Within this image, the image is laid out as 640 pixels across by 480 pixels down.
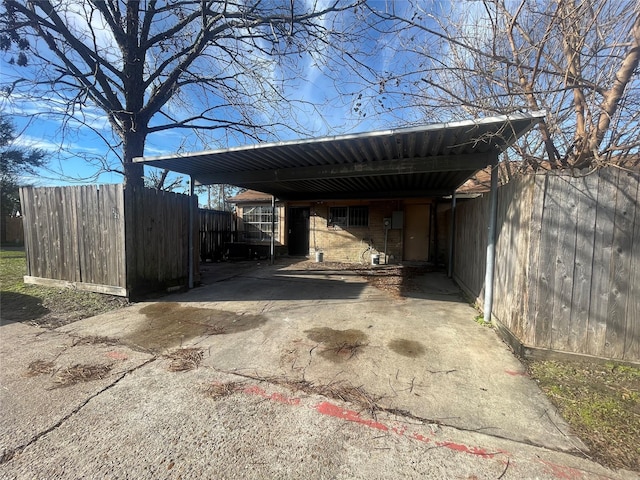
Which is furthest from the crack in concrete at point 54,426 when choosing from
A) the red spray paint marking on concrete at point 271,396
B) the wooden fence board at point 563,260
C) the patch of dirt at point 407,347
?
the wooden fence board at point 563,260

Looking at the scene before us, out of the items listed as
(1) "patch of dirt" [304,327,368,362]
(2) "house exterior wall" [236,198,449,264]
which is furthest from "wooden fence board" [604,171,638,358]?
(2) "house exterior wall" [236,198,449,264]

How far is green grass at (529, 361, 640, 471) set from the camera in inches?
72.2

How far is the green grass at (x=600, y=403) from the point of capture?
1833 millimetres

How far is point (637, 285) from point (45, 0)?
11186 mm

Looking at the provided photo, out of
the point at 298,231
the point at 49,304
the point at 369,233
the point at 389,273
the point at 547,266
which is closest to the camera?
the point at 547,266

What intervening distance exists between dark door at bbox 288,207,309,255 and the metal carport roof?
18.7ft

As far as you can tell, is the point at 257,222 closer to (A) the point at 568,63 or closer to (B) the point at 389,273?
(B) the point at 389,273

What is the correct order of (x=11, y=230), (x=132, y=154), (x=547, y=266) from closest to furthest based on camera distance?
1. (x=547, y=266)
2. (x=132, y=154)
3. (x=11, y=230)

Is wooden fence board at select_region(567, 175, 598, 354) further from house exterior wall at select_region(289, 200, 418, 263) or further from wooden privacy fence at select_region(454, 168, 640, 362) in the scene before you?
house exterior wall at select_region(289, 200, 418, 263)

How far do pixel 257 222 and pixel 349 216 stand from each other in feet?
15.6

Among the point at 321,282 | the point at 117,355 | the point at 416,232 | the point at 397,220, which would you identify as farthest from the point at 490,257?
the point at 416,232

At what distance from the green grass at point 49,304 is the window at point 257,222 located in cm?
843

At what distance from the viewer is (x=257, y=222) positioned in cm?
1377

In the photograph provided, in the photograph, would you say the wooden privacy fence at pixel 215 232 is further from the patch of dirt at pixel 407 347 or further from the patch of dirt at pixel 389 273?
the patch of dirt at pixel 407 347
